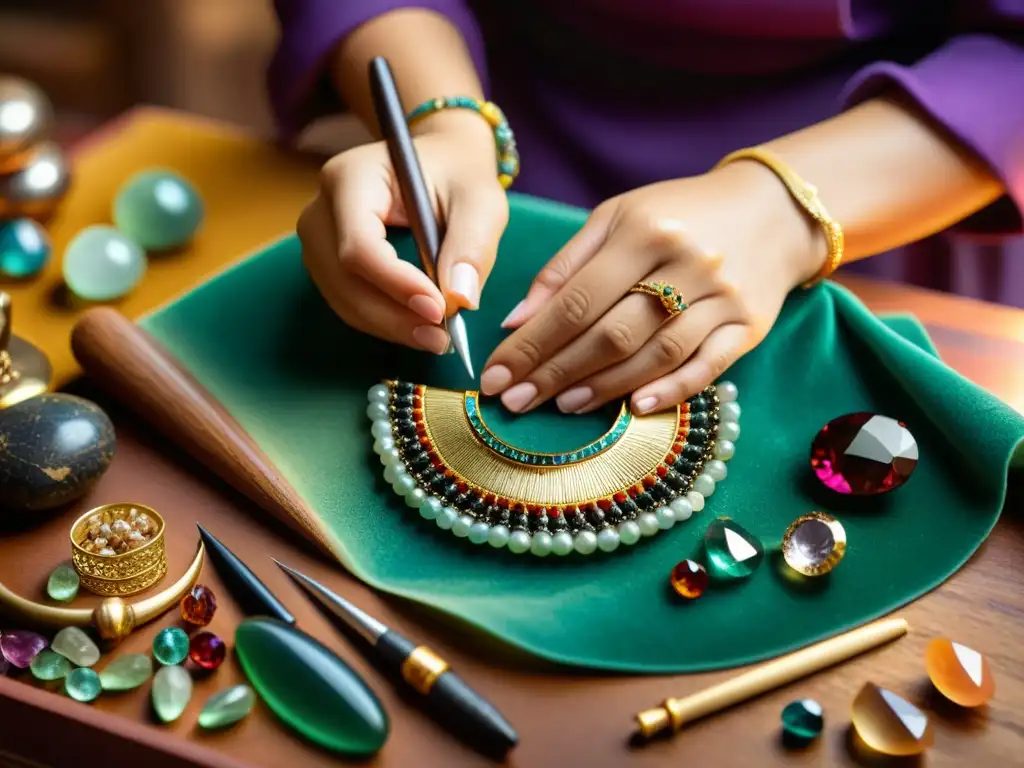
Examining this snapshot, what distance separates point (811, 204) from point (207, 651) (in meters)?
0.55

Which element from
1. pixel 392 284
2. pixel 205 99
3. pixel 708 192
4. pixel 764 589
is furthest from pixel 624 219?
pixel 205 99

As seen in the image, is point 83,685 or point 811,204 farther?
point 811,204

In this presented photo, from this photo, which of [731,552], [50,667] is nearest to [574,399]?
[731,552]

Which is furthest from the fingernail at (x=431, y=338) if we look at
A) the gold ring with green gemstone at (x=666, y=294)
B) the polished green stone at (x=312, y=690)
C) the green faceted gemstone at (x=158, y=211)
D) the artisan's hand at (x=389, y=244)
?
the green faceted gemstone at (x=158, y=211)

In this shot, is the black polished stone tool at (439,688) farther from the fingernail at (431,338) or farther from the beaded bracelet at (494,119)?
the beaded bracelet at (494,119)

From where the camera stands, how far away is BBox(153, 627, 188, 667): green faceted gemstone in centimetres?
59

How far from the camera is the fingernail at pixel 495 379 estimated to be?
0.73m

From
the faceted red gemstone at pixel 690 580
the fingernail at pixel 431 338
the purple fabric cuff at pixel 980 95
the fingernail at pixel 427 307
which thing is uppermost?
the purple fabric cuff at pixel 980 95

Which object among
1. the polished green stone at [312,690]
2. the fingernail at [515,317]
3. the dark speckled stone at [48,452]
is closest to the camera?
the polished green stone at [312,690]

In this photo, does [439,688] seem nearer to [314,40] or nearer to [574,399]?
[574,399]

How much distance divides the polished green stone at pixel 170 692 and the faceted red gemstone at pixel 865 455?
16.7 inches

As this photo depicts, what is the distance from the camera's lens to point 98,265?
0.91 m

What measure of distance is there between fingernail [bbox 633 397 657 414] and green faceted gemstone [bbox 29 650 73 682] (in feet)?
1.30

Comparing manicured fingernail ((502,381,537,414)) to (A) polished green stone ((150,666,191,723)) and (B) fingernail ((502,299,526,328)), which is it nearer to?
(B) fingernail ((502,299,526,328))
